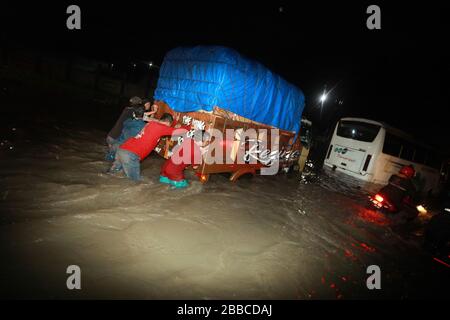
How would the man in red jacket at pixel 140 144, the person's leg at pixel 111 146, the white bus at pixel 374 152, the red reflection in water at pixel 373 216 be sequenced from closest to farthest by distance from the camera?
1. the man in red jacket at pixel 140 144
2. the person's leg at pixel 111 146
3. the red reflection in water at pixel 373 216
4. the white bus at pixel 374 152

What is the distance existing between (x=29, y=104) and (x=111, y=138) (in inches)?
269

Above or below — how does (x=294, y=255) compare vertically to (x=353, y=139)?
below

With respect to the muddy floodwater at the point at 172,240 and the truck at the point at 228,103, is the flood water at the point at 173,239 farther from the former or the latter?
the truck at the point at 228,103

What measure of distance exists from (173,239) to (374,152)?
415 inches

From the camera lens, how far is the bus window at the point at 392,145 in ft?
37.2

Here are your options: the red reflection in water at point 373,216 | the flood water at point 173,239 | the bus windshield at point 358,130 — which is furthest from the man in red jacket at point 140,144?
the bus windshield at point 358,130

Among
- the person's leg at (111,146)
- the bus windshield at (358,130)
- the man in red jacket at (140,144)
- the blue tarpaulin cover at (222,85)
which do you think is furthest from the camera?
the bus windshield at (358,130)

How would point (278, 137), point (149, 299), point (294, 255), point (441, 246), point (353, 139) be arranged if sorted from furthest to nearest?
point (353, 139) → point (278, 137) → point (441, 246) → point (294, 255) → point (149, 299)

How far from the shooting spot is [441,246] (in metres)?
5.53

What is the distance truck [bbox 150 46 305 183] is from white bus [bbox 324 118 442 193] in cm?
547

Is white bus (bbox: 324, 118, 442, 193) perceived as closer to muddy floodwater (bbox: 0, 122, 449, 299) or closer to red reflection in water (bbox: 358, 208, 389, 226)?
red reflection in water (bbox: 358, 208, 389, 226)

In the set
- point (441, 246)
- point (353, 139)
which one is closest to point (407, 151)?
point (353, 139)
